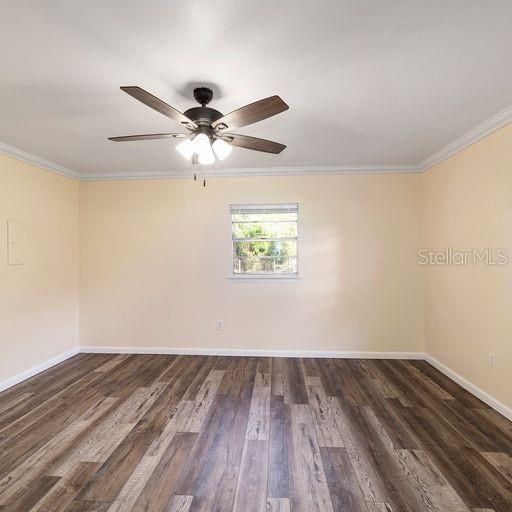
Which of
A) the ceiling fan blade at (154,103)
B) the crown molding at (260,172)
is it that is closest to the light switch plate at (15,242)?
the crown molding at (260,172)

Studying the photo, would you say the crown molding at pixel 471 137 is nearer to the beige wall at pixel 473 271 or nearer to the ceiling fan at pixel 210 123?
the beige wall at pixel 473 271

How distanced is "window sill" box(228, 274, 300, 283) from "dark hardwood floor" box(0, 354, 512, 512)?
A: 1176 mm

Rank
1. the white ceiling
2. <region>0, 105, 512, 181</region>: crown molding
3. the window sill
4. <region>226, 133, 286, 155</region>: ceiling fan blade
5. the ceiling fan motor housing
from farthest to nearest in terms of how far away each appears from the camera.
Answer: the window sill → <region>0, 105, 512, 181</region>: crown molding → <region>226, 133, 286, 155</region>: ceiling fan blade → the ceiling fan motor housing → the white ceiling

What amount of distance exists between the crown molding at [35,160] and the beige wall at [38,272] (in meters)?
0.06

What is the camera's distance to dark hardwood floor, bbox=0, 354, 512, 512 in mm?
1632

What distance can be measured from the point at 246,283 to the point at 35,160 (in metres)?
2.91

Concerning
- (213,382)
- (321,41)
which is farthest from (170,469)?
(321,41)

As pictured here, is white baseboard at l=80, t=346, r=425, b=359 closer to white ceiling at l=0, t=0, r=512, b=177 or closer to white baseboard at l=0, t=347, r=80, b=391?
white baseboard at l=0, t=347, r=80, b=391

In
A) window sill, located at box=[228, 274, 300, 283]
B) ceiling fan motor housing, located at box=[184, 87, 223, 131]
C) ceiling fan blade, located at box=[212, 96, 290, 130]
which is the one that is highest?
ceiling fan motor housing, located at box=[184, 87, 223, 131]

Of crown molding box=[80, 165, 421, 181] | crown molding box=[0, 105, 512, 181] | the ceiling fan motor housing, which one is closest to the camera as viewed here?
the ceiling fan motor housing

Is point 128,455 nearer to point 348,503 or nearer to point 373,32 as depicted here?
point 348,503

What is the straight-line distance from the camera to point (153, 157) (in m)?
3.41

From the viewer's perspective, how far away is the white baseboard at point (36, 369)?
3.04m

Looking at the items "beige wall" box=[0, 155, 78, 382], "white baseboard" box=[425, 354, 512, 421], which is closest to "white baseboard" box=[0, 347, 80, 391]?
"beige wall" box=[0, 155, 78, 382]
